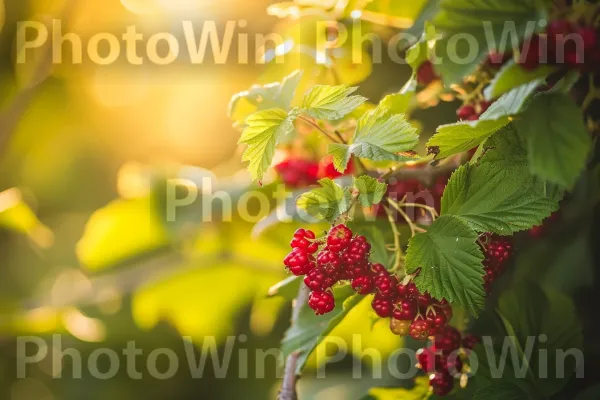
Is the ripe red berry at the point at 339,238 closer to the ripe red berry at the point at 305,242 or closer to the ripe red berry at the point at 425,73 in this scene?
the ripe red berry at the point at 305,242

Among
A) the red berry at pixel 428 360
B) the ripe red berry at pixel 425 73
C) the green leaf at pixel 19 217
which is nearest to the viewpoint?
the red berry at pixel 428 360

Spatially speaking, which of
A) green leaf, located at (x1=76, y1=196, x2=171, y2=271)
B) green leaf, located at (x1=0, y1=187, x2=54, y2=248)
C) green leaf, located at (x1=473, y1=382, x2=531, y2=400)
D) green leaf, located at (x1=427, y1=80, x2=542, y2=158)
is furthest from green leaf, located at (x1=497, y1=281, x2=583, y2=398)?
green leaf, located at (x1=0, y1=187, x2=54, y2=248)

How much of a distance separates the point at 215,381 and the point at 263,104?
791 millimetres

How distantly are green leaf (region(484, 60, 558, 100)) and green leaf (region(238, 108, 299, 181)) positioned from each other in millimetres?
159

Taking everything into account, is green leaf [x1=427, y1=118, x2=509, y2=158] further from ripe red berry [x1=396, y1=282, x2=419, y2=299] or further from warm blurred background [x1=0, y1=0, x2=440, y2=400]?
warm blurred background [x1=0, y1=0, x2=440, y2=400]

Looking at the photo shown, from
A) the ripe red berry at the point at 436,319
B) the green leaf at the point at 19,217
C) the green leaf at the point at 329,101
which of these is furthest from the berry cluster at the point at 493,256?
the green leaf at the point at 19,217

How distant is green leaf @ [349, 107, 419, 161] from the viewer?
45cm

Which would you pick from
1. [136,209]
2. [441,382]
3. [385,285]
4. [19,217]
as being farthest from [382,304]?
[19,217]

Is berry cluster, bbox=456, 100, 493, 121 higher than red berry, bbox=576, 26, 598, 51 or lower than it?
lower

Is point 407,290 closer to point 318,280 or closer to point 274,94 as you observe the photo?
point 318,280

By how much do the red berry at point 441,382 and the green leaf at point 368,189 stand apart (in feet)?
0.63

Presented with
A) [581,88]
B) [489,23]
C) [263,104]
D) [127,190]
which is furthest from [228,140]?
[489,23]

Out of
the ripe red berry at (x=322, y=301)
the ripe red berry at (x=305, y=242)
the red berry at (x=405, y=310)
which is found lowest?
the red berry at (x=405, y=310)

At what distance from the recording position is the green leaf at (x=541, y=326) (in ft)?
1.96
